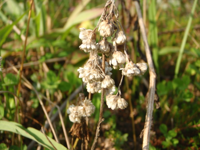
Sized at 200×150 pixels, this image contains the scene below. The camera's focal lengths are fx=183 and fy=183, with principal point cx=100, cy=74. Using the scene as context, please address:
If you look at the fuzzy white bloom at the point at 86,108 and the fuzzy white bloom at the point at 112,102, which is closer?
the fuzzy white bloom at the point at 112,102

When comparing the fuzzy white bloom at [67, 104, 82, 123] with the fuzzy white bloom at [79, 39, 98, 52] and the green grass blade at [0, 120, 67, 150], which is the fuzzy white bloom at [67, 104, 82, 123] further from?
the fuzzy white bloom at [79, 39, 98, 52]

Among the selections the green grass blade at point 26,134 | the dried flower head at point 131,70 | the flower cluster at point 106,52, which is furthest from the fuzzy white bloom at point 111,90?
the green grass blade at point 26,134

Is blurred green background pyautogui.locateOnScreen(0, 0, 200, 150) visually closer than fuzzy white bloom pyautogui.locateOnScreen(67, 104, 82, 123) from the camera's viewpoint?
No

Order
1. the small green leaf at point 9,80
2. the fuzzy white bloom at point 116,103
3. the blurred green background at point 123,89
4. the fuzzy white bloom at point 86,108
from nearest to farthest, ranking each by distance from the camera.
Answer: the fuzzy white bloom at point 116,103, the fuzzy white bloom at point 86,108, the small green leaf at point 9,80, the blurred green background at point 123,89

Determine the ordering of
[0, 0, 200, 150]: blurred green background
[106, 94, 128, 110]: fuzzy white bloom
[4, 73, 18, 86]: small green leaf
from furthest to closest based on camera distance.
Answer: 1. [0, 0, 200, 150]: blurred green background
2. [4, 73, 18, 86]: small green leaf
3. [106, 94, 128, 110]: fuzzy white bloom

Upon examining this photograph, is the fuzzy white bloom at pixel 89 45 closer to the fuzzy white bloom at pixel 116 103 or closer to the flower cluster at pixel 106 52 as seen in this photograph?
the flower cluster at pixel 106 52

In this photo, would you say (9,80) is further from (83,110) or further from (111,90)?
(111,90)

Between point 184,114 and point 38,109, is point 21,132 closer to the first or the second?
point 38,109

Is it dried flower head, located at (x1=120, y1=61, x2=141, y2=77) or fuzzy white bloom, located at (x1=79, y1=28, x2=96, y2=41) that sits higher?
fuzzy white bloom, located at (x1=79, y1=28, x2=96, y2=41)

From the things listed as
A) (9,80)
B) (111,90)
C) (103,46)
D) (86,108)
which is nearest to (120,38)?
(103,46)

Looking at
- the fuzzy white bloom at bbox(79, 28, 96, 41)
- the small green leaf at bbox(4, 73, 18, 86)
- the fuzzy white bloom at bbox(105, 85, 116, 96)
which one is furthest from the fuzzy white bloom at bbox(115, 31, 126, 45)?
the small green leaf at bbox(4, 73, 18, 86)

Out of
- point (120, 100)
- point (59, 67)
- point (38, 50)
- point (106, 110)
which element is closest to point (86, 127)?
point (120, 100)
